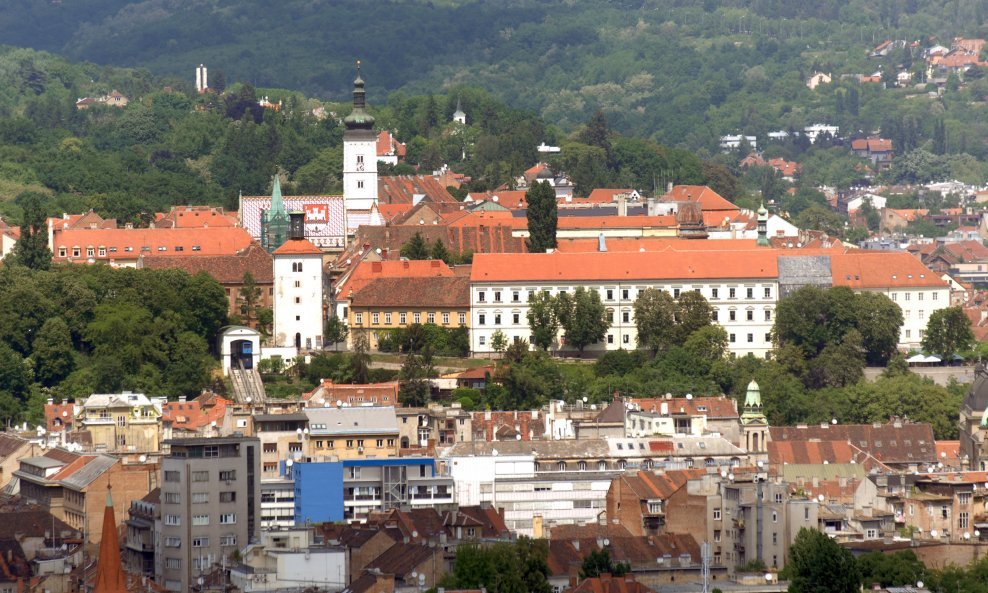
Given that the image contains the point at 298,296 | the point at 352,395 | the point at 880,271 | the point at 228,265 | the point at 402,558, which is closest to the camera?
the point at 402,558

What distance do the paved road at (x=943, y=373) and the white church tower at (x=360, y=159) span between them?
30.2 meters

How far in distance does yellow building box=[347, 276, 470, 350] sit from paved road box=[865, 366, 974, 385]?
14910 millimetres

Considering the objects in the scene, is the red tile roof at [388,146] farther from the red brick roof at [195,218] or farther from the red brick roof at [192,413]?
the red brick roof at [192,413]

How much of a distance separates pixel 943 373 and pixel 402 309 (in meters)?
19.5

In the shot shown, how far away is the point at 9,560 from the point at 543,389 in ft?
105

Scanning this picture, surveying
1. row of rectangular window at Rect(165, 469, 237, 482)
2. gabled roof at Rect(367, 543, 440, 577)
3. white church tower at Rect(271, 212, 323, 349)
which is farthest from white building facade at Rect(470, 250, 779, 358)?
gabled roof at Rect(367, 543, 440, 577)

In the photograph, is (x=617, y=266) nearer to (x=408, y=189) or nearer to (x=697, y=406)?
(x=697, y=406)

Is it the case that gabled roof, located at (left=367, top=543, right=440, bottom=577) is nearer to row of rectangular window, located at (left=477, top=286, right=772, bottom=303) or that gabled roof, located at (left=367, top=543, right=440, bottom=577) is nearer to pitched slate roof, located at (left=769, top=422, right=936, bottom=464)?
pitched slate roof, located at (left=769, top=422, right=936, bottom=464)

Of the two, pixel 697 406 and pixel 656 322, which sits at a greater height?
pixel 656 322

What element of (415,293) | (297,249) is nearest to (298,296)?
(297,249)

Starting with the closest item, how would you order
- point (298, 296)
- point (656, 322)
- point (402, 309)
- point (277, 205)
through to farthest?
1. point (298, 296)
2. point (656, 322)
3. point (402, 309)
4. point (277, 205)

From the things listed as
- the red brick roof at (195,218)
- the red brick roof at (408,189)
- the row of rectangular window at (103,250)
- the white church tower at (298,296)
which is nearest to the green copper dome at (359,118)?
the red brick roof at (408,189)

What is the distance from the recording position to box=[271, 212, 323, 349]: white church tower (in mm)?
96562

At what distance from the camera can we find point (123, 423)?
8056 centimetres
